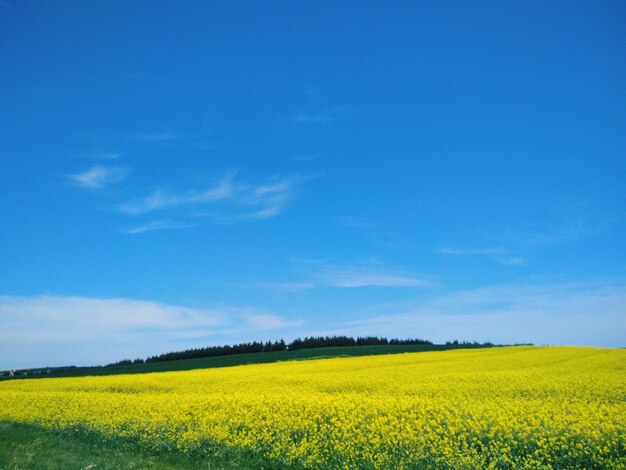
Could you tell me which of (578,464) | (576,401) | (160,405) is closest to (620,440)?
(578,464)

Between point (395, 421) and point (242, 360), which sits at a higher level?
point (395, 421)

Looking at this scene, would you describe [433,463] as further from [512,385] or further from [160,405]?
[160,405]

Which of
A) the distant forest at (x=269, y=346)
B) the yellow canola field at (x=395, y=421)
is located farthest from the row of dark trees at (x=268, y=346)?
the yellow canola field at (x=395, y=421)

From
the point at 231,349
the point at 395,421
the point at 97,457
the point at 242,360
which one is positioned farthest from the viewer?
the point at 231,349

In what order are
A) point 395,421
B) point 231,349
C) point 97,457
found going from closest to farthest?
point 395,421 < point 97,457 < point 231,349

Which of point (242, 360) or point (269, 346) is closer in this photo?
point (242, 360)

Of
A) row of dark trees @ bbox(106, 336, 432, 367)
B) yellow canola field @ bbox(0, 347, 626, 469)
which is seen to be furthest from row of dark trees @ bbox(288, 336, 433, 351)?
yellow canola field @ bbox(0, 347, 626, 469)

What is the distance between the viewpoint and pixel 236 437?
13.6m

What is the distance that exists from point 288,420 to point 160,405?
23.2 ft

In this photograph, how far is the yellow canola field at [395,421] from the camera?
35.2 feet

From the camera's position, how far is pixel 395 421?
41.8 feet

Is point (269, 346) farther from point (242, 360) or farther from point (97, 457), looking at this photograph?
point (97, 457)

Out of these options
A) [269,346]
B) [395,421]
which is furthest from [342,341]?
[395,421]

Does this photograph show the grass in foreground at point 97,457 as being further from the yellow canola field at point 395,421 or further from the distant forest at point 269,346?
the distant forest at point 269,346
